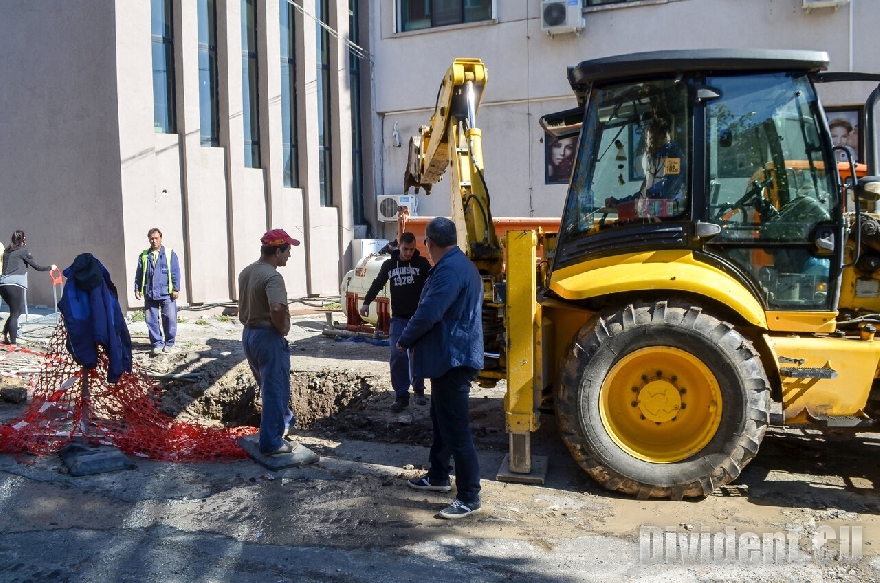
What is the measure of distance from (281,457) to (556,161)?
12.0 metres

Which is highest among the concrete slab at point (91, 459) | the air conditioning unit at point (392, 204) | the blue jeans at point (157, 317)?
the air conditioning unit at point (392, 204)

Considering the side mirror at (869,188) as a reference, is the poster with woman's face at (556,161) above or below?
above

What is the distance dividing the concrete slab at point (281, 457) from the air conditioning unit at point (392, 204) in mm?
11882

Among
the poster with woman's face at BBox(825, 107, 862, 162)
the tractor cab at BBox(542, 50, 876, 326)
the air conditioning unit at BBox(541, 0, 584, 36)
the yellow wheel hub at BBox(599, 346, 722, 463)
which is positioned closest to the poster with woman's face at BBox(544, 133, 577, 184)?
the air conditioning unit at BBox(541, 0, 584, 36)

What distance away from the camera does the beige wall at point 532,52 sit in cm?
1419

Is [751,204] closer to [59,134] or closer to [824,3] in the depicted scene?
[824,3]

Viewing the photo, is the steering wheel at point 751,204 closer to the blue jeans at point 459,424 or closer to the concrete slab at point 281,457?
the blue jeans at point 459,424

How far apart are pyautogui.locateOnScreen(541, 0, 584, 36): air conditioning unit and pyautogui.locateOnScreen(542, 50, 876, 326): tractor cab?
10959 mm

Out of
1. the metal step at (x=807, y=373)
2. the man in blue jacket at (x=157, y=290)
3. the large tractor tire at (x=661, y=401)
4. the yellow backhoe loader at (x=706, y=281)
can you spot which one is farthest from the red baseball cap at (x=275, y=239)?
the man in blue jacket at (x=157, y=290)

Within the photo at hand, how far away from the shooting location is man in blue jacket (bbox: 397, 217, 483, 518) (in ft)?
15.2

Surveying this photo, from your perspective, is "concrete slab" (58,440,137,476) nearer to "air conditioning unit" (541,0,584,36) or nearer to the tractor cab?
the tractor cab

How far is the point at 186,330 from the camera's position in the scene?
1224cm

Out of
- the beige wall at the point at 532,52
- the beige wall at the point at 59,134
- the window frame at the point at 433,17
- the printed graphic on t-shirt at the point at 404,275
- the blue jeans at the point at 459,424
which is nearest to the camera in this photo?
the blue jeans at the point at 459,424

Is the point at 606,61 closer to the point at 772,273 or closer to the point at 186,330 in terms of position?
the point at 772,273
